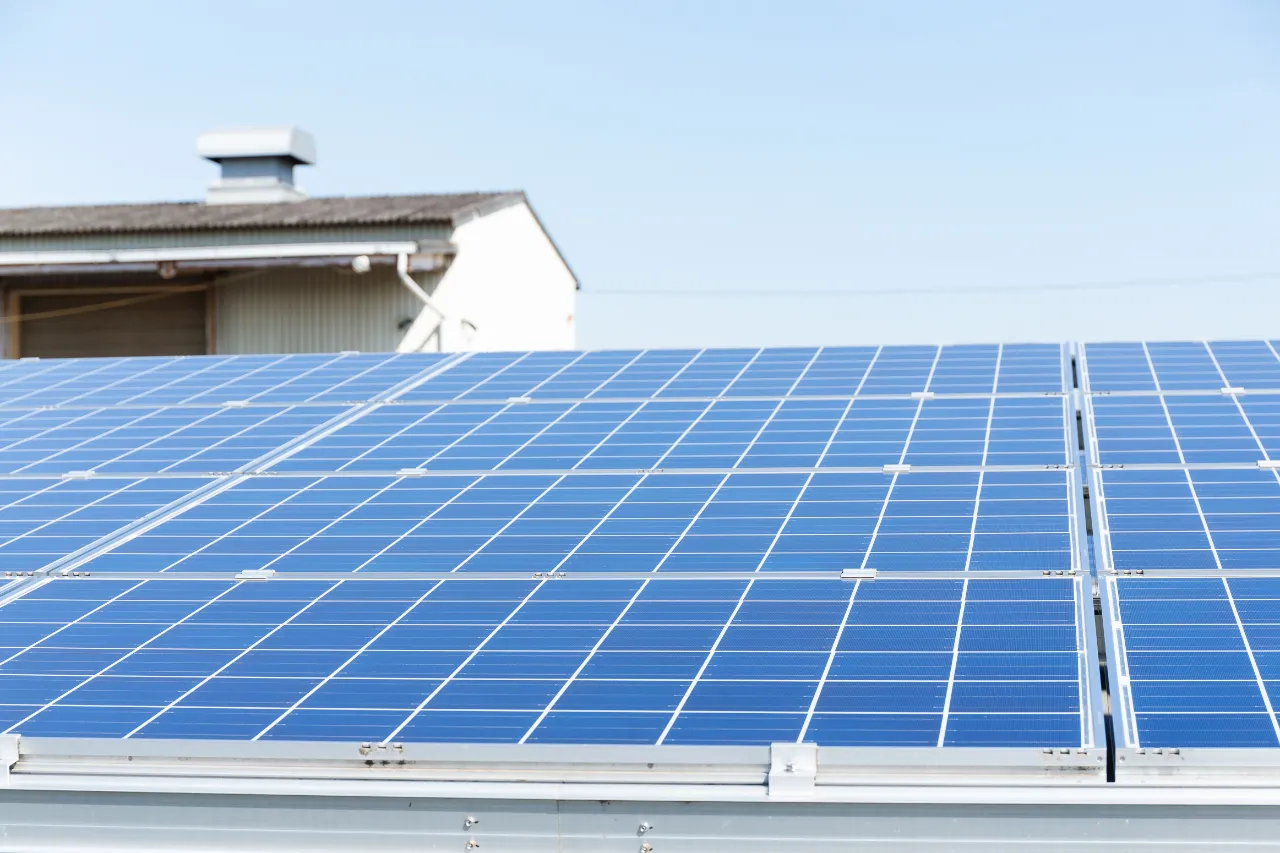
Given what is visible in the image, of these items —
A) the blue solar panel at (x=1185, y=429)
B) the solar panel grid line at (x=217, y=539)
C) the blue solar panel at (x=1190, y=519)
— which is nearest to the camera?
the blue solar panel at (x=1190, y=519)

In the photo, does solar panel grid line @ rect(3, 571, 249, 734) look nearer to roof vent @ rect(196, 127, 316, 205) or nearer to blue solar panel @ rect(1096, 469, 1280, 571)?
blue solar panel @ rect(1096, 469, 1280, 571)

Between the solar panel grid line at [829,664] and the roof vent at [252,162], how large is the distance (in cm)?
2814

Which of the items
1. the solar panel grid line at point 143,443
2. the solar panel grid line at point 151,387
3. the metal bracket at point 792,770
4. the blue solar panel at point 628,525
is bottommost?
the metal bracket at point 792,770

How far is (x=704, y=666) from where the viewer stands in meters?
10.7

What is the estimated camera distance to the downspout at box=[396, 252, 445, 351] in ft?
104

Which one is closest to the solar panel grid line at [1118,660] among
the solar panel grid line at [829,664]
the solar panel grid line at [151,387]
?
the solar panel grid line at [829,664]

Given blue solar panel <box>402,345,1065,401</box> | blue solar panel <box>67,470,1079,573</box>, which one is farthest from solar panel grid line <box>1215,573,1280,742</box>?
blue solar panel <box>402,345,1065,401</box>

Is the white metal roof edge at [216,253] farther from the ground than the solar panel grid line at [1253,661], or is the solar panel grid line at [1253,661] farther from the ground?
the white metal roof edge at [216,253]

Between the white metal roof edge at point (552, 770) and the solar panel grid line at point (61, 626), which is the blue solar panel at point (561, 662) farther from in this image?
the white metal roof edge at point (552, 770)

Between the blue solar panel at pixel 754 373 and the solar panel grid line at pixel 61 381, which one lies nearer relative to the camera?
the blue solar panel at pixel 754 373

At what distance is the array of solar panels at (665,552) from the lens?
10195 millimetres

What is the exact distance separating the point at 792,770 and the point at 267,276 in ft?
86.4

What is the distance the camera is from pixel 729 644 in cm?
1099

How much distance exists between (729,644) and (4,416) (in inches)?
456
